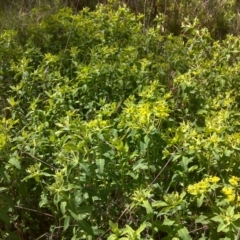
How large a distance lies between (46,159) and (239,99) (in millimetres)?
1483

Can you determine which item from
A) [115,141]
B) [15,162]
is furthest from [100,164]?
[15,162]

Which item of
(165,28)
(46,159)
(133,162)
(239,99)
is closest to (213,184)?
(133,162)

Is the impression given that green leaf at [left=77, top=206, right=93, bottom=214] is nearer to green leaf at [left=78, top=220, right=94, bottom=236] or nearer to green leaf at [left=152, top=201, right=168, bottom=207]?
green leaf at [left=78, top=220, right=94, bottom=236]

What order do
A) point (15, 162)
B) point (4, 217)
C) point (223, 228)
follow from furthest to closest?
point (15, 162) < point (4, 217) < point (223, 228)

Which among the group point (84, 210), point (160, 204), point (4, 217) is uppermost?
point (160, 204)

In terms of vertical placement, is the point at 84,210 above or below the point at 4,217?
above

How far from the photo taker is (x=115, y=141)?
2.21 meters

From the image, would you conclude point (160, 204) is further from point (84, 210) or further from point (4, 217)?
point (4, 217)

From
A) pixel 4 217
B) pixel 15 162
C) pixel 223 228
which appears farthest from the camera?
pixel 15 162

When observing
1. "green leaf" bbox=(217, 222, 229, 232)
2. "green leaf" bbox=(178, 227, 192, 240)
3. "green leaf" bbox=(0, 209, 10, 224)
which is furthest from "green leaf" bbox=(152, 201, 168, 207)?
"green leaf" bbox=(0, 209, 10, 224)

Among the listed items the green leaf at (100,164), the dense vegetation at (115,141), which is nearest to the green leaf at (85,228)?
the dense vegetation at (115,141)

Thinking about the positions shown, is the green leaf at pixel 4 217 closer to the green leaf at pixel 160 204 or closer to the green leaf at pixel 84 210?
the green leaf at pixel 84 210

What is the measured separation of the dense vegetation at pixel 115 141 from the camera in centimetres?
204

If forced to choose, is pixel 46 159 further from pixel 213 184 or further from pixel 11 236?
pixel 213 184
